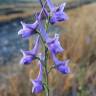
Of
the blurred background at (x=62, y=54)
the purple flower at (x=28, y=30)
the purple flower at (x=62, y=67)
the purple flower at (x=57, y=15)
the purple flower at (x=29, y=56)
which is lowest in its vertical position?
the purple flower at (x=62, y=67)

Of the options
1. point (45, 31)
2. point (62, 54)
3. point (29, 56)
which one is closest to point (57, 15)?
point (45, 31)

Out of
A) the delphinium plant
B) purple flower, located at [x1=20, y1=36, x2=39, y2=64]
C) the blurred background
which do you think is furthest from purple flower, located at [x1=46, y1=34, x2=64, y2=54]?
the blurred background

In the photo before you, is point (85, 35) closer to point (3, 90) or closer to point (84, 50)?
point (84, 50)

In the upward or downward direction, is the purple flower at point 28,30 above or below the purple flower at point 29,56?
above

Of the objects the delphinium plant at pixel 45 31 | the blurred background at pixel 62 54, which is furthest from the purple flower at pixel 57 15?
the blurred background at pixel 62 54

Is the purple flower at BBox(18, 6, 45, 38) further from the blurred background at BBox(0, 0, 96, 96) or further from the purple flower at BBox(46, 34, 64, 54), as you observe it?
the blurred background at BBox(0, 0, 96, 96)

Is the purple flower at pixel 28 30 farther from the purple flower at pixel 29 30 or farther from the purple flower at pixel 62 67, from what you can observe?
the purple flower at pixel 62 67

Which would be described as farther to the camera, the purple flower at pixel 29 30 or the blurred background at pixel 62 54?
the blurred background at pixel 62 54

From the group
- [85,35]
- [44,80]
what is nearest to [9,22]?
[85,35]

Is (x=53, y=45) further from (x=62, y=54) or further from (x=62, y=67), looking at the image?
(x=62, y=54)
